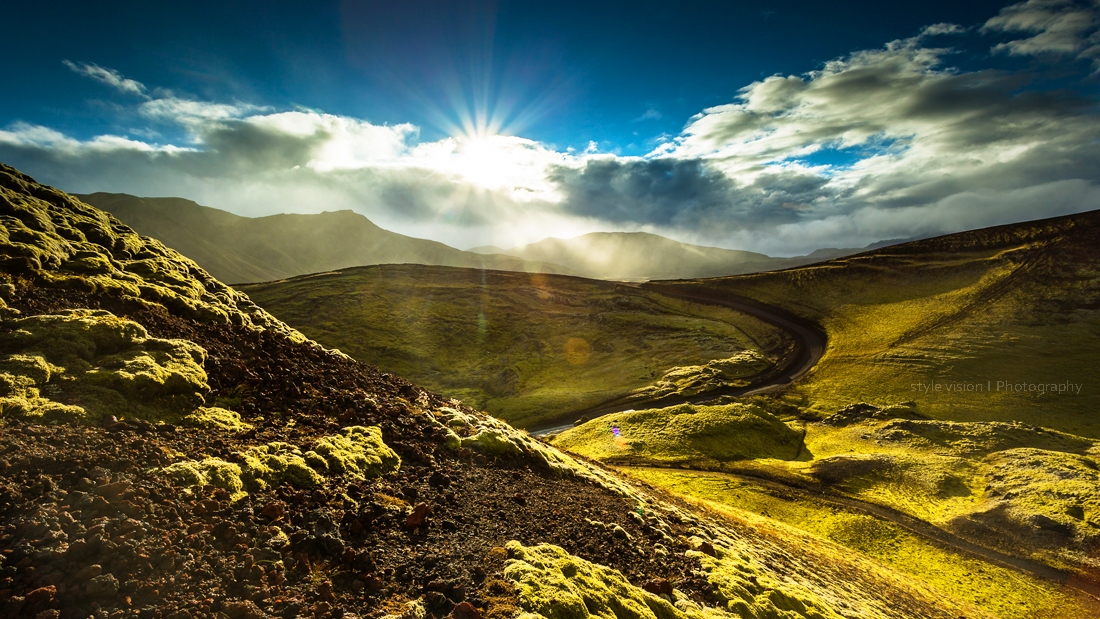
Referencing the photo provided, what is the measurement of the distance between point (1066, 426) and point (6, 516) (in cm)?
8050

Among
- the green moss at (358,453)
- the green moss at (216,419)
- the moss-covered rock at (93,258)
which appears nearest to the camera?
the green moss at (216,419)

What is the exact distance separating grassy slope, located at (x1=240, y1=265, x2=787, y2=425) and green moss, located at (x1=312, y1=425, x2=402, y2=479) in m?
59.1

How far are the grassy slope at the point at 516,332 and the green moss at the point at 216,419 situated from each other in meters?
61.1

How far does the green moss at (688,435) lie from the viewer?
47094 mm

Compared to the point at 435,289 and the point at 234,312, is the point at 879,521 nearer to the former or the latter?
the point at 234,312

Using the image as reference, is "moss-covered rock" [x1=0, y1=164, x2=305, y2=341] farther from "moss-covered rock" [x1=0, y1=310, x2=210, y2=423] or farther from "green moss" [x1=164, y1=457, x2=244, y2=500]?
"green moss" [x1=164, y1=457, x2=244, y2=500]

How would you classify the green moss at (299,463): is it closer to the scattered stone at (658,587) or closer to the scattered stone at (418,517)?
the scattered stone at (418,517)

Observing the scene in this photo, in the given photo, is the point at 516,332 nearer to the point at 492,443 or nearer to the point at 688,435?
the point at 688,435

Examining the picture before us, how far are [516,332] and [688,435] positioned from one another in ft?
229

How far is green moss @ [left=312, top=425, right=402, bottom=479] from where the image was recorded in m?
9.38

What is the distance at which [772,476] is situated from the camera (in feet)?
132

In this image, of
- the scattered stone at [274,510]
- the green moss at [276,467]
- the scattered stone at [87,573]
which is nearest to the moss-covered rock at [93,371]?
the green moss at [276,467]

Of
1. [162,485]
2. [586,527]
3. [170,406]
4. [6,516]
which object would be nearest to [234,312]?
[170,406]

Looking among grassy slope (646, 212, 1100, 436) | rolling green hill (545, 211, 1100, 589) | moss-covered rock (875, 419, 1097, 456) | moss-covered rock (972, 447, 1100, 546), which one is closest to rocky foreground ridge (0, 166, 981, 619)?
rolling green hill (545, 211, 1100, 589)
